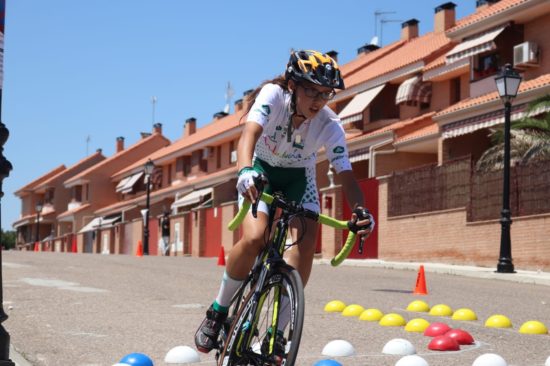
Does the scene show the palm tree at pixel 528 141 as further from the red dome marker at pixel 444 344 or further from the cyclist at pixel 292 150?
the cyclist at pixel 292 150

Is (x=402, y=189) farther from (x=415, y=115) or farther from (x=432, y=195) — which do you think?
(x=415, y=115)

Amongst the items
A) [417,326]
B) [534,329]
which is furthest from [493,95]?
[417,326]

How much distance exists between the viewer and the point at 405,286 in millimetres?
16984

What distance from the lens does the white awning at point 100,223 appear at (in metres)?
68.7

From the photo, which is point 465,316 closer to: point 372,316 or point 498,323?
point 498,323

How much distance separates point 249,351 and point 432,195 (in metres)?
22.4

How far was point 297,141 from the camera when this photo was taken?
19.2 feet

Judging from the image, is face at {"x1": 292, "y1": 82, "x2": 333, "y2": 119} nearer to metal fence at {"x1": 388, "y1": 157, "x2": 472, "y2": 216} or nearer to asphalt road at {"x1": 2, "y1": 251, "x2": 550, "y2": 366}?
asphalt road at {"x1": 2, "y1": 251, "x2": 550, "y2": 366}

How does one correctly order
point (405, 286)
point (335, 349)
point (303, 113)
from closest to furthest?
point (303, 113) → point (335, 349) → point (405, 286)

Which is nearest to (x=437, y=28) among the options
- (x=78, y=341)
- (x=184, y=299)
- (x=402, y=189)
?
(x=402, y=189)

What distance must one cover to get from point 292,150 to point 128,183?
67.0 m

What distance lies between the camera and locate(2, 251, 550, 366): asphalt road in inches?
308

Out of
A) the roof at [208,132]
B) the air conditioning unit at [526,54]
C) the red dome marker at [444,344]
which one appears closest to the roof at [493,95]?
the air conditioning unit at [526,54]

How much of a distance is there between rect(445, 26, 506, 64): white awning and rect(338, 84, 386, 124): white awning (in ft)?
19.9
